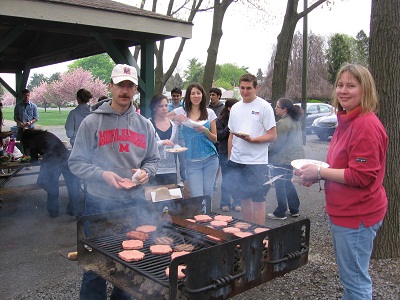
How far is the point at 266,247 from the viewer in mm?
2469

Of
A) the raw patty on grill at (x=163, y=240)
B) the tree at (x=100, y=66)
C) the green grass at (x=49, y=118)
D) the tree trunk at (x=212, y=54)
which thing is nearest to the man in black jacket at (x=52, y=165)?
the raw patty on grill at (x=163, y=240)

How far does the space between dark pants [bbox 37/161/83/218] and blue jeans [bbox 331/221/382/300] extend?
4478mm

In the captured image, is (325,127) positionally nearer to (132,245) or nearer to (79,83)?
(132,245)

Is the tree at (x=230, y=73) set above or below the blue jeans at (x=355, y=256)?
above

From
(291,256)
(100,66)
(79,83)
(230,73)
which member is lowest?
(291,256)

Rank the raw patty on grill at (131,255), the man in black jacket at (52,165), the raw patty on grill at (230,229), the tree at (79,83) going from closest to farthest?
the raw patty on grill at (131,255) < the raw patty on grill at (230,229) < the man in black jacket at (52,165) < the tree at (79,83)

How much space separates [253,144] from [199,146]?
0.75m

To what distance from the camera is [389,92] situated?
4.20 meters

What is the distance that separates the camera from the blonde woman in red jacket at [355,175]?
2.32 metres

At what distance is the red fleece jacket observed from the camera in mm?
2307

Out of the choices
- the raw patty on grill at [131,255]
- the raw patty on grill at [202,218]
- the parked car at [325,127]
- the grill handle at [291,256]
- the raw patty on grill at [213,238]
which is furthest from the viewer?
the parked car at [325,127]

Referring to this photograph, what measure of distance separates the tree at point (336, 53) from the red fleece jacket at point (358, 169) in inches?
1795

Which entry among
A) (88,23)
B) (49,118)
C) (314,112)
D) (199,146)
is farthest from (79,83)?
(199,146)

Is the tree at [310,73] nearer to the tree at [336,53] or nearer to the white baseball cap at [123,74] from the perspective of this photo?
the tree at [336,53]
